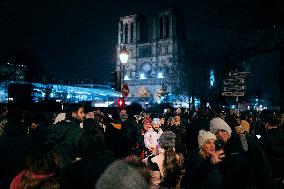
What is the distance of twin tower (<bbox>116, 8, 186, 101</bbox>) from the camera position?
104 metres

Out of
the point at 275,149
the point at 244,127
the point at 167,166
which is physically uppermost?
the point at 244,127

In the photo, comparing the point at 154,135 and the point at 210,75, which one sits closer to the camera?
the point at 154,135

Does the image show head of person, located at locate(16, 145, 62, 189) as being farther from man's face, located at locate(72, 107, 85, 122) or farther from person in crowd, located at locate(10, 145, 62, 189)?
man's face, located at locate(72, 107, 85, 122)

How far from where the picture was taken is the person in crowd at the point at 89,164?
11.1 ft

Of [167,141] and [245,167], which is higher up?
[167,141]

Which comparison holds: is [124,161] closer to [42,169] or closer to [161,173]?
[42,169]

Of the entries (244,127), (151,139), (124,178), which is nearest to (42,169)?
(124,178)

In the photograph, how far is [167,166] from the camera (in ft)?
16.6

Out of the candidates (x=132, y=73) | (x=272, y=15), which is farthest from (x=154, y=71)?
(x=272, y=15)

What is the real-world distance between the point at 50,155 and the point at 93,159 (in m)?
0.60

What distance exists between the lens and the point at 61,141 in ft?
18.3

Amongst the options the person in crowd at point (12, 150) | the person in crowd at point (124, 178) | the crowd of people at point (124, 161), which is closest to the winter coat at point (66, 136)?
the crowd of people at point (124, 161)

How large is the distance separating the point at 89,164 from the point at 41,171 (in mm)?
597

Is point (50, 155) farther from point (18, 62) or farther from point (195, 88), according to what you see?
point (195, 88)
